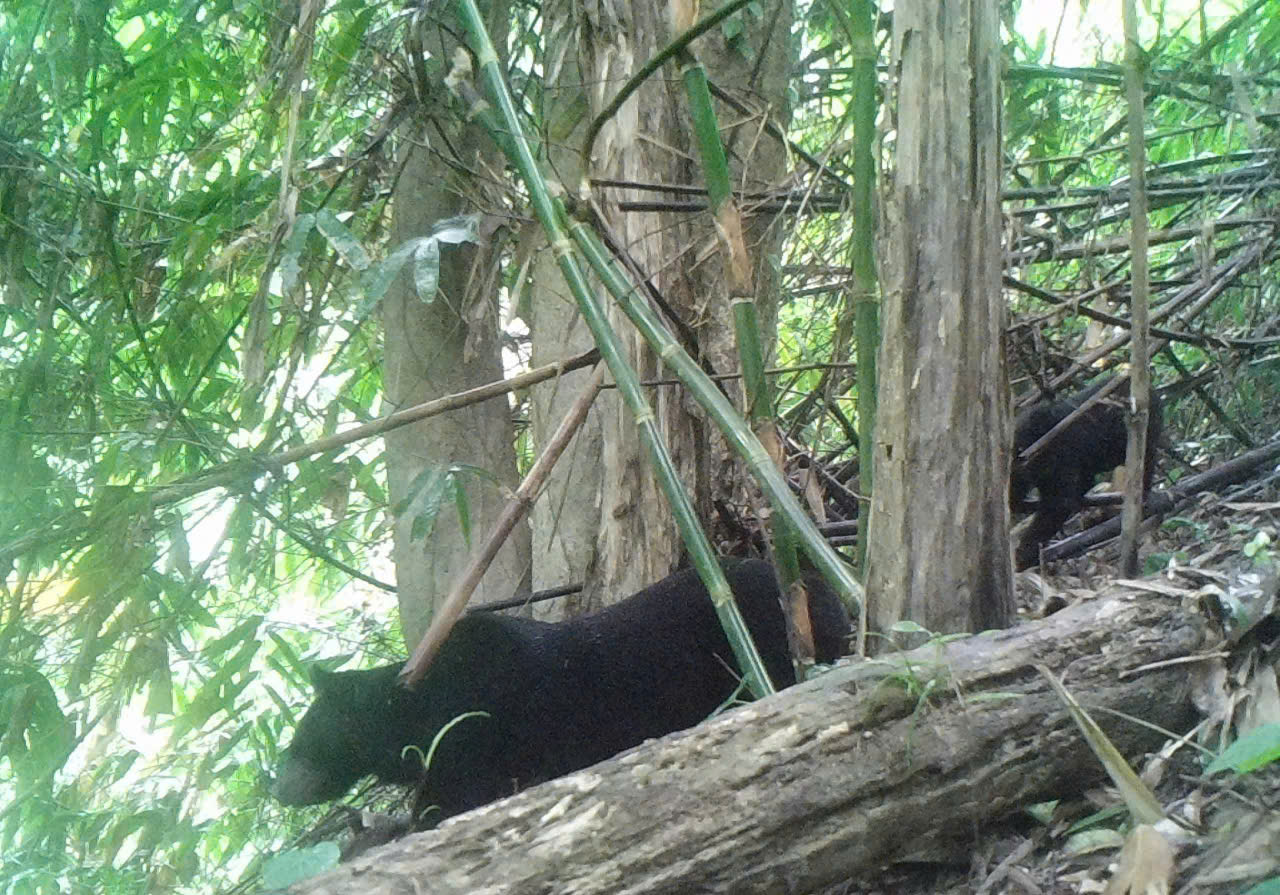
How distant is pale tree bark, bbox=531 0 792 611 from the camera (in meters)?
3.07

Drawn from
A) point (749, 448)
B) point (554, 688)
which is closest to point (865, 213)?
point (749, 448)

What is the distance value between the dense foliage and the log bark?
1.22 metres

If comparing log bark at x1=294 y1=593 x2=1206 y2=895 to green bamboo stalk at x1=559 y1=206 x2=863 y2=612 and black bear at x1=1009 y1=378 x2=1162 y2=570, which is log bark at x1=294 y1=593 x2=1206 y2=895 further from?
black bear at x1=1009 y1=378 x2=1162 y2=570

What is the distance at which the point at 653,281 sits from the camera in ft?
10.5

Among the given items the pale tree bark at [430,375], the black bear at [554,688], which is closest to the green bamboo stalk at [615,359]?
the black bear at [554,688]

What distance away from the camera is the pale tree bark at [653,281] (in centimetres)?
307

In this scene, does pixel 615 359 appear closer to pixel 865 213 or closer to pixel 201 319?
pixel 865 213

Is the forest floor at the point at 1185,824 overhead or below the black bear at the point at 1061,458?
below

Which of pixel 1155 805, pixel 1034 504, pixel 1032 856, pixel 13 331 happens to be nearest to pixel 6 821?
pixel 13 331

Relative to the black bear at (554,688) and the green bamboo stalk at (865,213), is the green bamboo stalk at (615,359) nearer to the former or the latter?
the green bamboo stalk at (865,213)

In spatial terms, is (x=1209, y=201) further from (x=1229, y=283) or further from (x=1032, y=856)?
(x=1032, y=856)

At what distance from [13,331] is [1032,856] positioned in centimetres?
336

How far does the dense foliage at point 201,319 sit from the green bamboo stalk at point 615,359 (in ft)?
1.51

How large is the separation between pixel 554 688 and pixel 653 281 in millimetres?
1315
